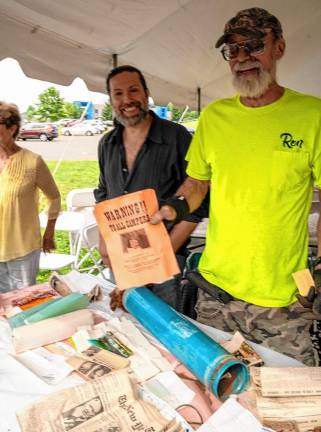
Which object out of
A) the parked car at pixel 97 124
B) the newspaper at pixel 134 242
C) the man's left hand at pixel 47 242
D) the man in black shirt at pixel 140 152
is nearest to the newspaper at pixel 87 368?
the newspaper at pixel 134 242

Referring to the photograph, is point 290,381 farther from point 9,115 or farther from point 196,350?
point 9,115

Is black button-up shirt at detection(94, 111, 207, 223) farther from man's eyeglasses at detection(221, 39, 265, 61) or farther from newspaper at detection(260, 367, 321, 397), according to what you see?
newspaper at detection(260, 367, 321, 397)

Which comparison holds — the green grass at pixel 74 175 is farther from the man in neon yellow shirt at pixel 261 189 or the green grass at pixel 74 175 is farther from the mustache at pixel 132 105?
the man in neon yellow shirt at pixel 261 189

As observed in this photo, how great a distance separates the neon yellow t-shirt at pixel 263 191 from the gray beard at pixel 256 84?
0.19 ft

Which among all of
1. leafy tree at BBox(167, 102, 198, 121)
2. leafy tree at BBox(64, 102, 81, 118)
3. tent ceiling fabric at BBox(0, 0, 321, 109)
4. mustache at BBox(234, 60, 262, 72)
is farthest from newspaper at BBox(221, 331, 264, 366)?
leafy tree at BBox(64, 102, 81, 118)

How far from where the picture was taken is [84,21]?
2.53 metres

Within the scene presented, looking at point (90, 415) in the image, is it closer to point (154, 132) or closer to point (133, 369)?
point (133, 369)

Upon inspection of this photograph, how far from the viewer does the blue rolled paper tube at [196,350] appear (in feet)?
3.25

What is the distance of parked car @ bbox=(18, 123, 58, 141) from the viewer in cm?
1488

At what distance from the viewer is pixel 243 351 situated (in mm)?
1226

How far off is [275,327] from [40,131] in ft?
48.6

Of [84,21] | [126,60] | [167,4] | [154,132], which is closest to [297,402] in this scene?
[154,132]

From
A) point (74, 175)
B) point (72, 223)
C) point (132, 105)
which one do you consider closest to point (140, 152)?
point (132, 105)

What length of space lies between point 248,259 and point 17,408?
2.90 ft
